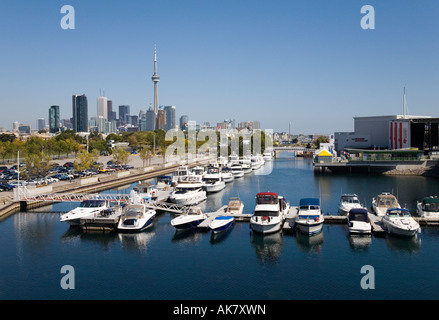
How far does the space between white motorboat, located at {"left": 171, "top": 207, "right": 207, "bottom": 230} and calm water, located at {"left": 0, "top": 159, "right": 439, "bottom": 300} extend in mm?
569

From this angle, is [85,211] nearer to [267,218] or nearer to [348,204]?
[267,218]

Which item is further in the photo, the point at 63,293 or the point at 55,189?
the point at 55,189

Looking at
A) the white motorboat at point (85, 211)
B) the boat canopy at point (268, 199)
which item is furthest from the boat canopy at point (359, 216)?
the white motorboat at point (85, 211)

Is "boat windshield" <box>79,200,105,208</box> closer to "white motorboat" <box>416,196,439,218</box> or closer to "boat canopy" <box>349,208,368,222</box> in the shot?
"boat canopy" <box>349,208,368,222</box>

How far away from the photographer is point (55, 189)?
33.3 m

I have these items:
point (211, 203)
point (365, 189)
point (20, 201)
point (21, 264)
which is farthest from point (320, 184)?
point (21, 264)

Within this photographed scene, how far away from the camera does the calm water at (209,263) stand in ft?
47.9

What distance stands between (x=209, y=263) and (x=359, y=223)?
831cm

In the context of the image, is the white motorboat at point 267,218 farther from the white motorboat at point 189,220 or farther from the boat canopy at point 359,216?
the boat canopy at point 359,216

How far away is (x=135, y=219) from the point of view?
22.0 m

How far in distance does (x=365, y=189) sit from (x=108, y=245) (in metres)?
26.4

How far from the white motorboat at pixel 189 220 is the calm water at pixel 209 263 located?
1.87 ft

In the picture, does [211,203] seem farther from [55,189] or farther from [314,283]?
[314,283]
